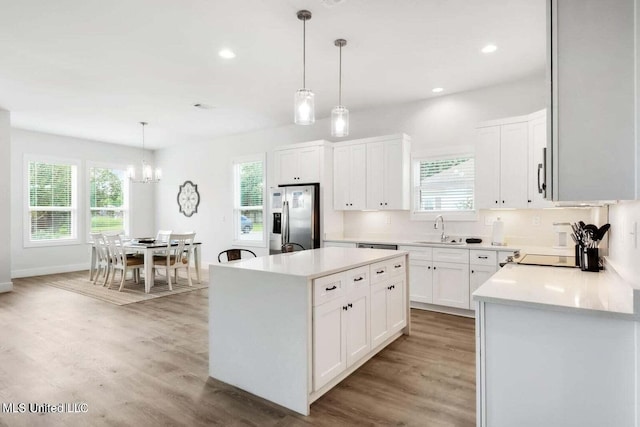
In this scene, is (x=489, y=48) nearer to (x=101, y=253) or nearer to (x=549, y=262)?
(x=549, y=262)

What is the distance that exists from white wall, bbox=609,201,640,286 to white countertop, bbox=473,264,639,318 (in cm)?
6

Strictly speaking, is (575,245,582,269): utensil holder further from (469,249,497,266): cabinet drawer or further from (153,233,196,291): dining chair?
(153,233,196,291): dining chair

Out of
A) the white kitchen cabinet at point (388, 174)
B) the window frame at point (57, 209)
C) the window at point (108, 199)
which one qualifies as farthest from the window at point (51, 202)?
the white kitchen cabinet at point (388, 174)

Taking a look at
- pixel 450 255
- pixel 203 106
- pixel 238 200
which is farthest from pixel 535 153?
pixel 238 200

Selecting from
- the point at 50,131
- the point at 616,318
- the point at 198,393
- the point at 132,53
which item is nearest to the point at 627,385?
the point at 616,318

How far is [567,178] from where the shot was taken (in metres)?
1.61

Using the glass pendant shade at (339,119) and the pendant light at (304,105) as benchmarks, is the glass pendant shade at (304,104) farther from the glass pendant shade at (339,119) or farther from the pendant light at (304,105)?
the glass pendant shade at (339,119)

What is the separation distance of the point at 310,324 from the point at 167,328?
2.36m

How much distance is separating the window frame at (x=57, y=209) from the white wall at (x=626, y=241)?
28.9ft

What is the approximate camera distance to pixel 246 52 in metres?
3.55

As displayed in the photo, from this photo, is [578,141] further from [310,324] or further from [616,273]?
[310,324]

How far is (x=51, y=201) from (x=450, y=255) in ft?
25.0

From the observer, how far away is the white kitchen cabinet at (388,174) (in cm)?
487

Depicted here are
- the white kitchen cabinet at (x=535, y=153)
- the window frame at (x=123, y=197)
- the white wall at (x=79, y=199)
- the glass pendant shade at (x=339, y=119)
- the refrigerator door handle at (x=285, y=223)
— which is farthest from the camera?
the window frame at (x=123, y=197)
